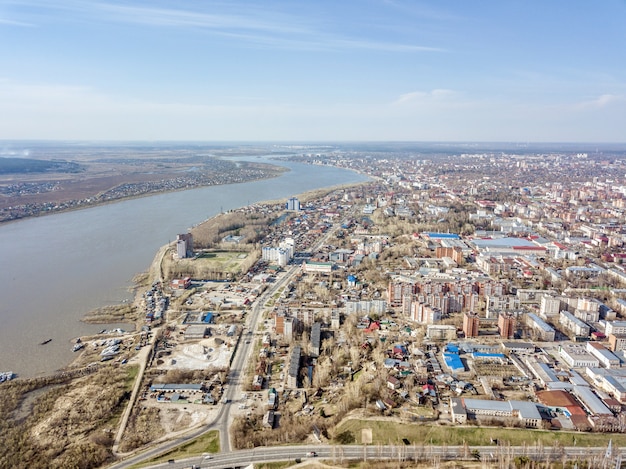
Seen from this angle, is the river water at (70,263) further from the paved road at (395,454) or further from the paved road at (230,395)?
the paved road at (395,454)

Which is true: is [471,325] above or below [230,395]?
above

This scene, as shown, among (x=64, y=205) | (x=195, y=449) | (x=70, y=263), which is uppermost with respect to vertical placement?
(x=64, y=205)

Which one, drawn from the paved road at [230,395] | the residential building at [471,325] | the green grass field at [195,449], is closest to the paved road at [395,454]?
the green grass field at [195,449]

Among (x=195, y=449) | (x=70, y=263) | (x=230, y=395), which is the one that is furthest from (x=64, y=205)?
(x=195, y=449)

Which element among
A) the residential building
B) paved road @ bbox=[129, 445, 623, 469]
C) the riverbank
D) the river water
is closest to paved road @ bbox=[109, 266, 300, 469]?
paved road @ bbox=[129, 445, 623, 469]

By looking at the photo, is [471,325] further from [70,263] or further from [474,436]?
[70,263]

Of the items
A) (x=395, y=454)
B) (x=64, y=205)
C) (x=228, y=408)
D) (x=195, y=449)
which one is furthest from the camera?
(x=64, y=205)

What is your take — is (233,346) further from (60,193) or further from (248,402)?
(60,193)

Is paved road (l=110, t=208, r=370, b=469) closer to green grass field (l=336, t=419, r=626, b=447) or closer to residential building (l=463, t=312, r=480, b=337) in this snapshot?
green grass field (l=336, t=419, r=626, b=447)
